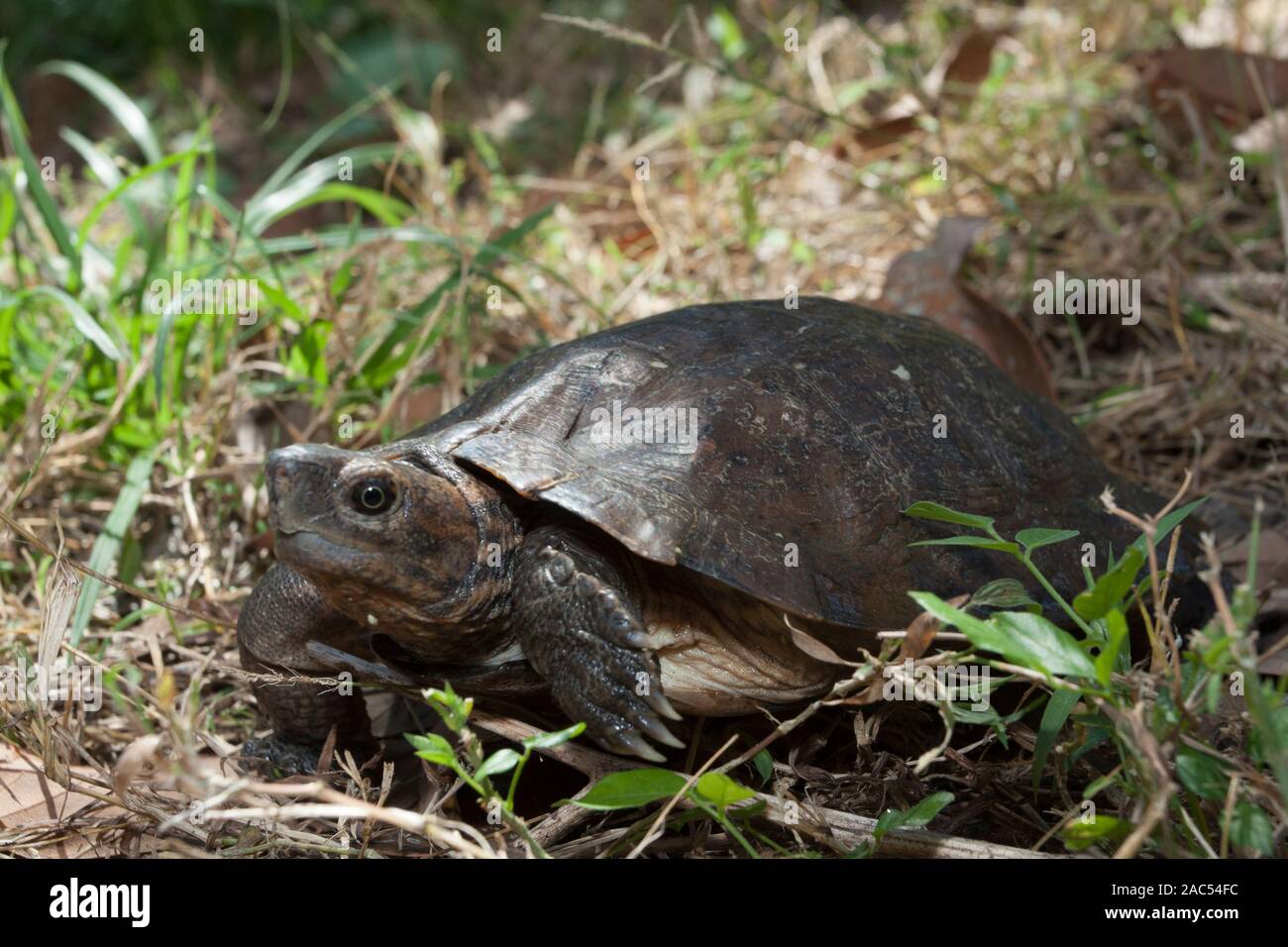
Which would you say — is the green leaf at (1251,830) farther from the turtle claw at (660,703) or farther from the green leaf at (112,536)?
the green leaf at (112,536)

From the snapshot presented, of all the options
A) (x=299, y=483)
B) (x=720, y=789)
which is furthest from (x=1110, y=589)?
(x=299, y=483)

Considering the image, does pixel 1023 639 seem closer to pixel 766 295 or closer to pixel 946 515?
pixel 946 515

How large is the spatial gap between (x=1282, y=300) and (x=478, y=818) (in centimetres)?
311

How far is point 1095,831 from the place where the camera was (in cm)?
179

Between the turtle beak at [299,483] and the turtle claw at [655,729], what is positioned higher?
the turtle beak at [299,483]

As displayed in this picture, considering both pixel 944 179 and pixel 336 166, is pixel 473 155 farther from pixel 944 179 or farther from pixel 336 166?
pixel 944 179

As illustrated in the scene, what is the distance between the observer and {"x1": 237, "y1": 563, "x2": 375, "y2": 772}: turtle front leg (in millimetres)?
2502

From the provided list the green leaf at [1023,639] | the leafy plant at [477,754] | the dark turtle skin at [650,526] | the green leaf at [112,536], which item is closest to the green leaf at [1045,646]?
the green leaf at [1023,639]

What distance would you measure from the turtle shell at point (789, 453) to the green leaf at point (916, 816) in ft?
1.39

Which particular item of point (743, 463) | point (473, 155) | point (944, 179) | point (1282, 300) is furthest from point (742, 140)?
point (743, 463)

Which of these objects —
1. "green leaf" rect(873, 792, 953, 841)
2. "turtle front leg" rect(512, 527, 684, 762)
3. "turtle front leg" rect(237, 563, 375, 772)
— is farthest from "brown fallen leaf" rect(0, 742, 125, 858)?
"green leaf" rect(873, 792, 953, 841)

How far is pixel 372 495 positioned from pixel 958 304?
A: 2287 mm

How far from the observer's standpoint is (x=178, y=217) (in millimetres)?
4094

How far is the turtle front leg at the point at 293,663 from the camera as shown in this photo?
8.21ft
